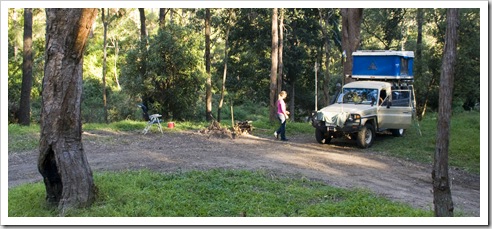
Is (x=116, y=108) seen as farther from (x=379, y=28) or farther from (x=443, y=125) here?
(x=443, y=125)

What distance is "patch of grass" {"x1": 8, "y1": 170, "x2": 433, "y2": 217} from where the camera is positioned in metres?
7.38

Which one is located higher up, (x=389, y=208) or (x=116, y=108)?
(x=116, y=108)

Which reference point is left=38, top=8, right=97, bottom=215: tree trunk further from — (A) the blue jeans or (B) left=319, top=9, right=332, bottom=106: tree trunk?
(B) left=319, top=9, right=332, bottom=106: tree trunk

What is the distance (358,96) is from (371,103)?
48 cm

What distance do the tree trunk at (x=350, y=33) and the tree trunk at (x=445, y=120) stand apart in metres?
11.6

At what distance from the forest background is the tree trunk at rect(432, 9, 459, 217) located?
1348 centimetres

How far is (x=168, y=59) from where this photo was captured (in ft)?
61.4

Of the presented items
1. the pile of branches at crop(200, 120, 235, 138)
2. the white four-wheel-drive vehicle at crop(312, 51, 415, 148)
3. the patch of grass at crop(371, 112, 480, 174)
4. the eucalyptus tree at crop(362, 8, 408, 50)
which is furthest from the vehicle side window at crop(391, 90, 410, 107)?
the eucalyptus tree at crop(362, 8, 408, 50)

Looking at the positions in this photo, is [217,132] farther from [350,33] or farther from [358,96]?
[350,33]

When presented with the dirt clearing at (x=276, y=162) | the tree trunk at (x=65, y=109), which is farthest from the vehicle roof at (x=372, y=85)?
the tree trunk at (x=65, y=109)

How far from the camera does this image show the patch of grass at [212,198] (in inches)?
291

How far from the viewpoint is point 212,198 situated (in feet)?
26.4

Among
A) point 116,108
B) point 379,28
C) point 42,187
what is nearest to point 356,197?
point 42,187

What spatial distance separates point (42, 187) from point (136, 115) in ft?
47.5
